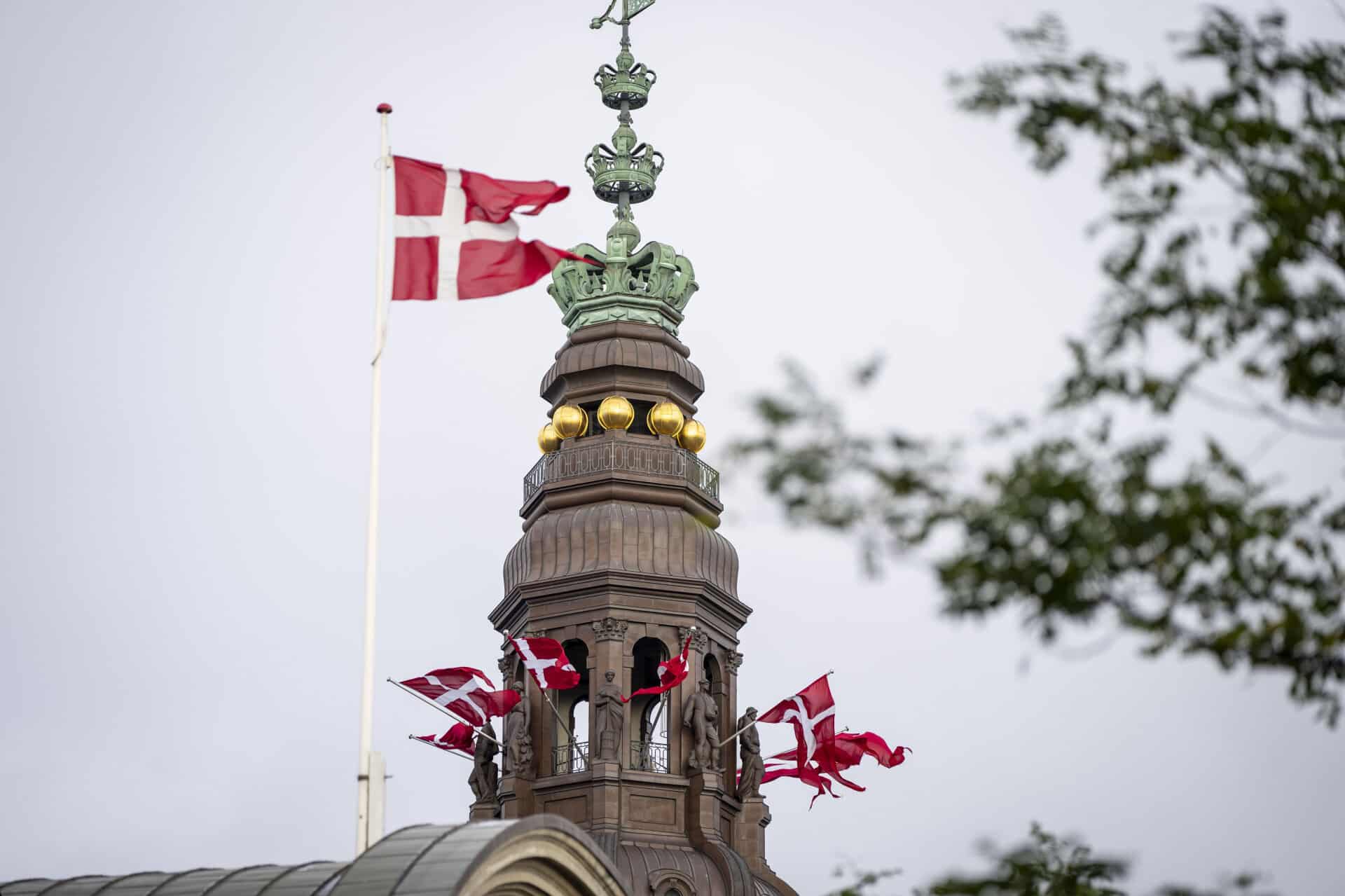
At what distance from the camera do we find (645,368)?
2692 inches

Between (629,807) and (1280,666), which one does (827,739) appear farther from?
(1280,666)

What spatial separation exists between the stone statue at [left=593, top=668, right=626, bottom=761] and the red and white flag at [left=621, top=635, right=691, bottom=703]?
292 millimetres

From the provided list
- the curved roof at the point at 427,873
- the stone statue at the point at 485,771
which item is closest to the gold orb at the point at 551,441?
the stone statue at the point at 485,771

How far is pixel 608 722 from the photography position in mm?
63906

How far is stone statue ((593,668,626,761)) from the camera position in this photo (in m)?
63.8

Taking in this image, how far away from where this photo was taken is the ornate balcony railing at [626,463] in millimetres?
66875

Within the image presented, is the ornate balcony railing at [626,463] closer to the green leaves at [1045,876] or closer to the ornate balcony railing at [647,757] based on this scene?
the ornate balcony railing at [647,757]

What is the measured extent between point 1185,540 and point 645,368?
48434 mm

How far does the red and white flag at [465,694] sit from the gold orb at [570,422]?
6.98 m

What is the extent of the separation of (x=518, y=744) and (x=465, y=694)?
1.80 metres

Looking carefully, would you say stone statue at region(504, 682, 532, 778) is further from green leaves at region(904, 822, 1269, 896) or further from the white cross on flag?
green leaves at region(904, 822, 1269, 896)

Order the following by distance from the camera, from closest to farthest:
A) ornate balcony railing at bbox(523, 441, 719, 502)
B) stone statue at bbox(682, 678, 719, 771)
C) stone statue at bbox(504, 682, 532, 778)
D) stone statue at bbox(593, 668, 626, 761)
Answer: stone statue at bbox(593, 668, 626, 761)
stone statue at bbox(504, 682, 532, 778)
stone statue at bbox(682, 678, 719, 771)
ornate balcony railing at bbox(523, 441, 719, 502)

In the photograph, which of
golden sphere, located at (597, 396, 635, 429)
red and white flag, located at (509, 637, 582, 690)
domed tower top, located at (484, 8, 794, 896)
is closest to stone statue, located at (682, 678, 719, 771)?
domed tower top, located at (484, 8, 794, 896)

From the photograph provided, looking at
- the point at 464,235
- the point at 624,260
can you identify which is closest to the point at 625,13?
the point at 624,260
